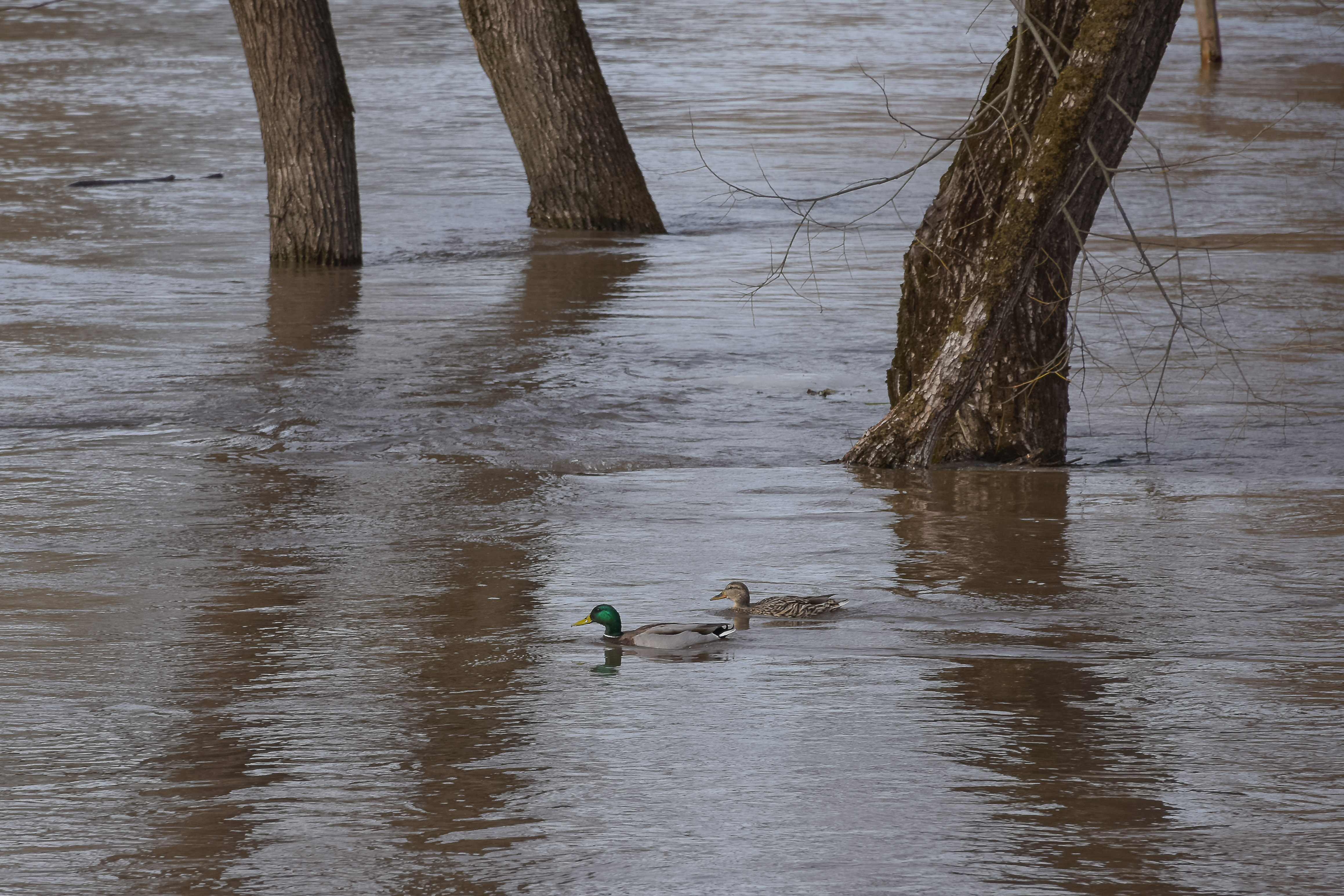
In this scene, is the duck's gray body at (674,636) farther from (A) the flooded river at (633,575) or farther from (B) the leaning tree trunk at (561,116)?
(B) the leaning tree trunk at (561,116)

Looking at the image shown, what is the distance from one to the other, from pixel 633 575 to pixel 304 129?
832 cm

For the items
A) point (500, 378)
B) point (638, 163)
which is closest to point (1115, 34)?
point (500, 378)

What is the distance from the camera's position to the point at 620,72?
1134 inches

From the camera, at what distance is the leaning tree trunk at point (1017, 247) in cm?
800

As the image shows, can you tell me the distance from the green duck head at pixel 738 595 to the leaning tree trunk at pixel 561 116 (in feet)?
33.5

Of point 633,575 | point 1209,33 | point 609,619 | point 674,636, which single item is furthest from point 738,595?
point 1209,33

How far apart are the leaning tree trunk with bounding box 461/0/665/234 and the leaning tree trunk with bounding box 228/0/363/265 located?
1.82 metres

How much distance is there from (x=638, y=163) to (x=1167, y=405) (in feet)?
35.3

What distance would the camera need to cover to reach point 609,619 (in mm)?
5871

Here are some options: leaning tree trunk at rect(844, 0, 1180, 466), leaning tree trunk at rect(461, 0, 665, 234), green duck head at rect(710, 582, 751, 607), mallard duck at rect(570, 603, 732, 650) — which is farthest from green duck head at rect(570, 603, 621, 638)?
leaning tree trunk at rect(461, 0, 665, 234)

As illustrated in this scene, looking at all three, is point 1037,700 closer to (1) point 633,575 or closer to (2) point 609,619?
(2) point 609,619

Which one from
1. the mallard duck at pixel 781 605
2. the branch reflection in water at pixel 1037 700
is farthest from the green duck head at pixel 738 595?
the branch reflection in water at pixel 1037 700

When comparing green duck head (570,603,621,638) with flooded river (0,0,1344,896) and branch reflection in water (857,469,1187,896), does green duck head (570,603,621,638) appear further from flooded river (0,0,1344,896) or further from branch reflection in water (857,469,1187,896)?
branch reflection in water (857,469,1187,896)

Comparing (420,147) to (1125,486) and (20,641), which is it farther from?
(20,641)
